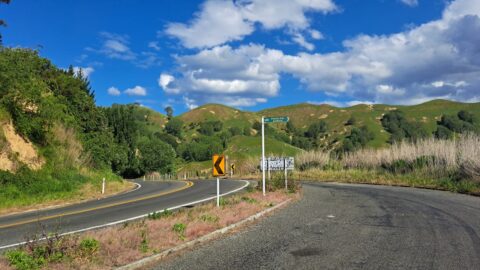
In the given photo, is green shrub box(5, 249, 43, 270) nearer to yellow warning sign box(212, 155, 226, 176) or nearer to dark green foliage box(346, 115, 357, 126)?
yellow warning sign box(212, 155, 226, 176)

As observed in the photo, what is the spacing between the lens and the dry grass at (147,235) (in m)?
6.96

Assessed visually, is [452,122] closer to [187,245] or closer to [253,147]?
[253,147]

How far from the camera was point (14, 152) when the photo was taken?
2238cm

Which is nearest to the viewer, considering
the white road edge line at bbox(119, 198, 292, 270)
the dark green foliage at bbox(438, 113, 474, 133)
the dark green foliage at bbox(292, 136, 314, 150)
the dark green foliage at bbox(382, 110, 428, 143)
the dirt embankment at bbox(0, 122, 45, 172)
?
the white road edge line at bbox(119, 198, 292, 270)

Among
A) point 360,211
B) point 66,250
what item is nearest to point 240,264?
point 66,250

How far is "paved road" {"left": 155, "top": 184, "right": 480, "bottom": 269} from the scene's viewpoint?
7275 millimetres

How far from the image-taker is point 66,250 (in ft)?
23.1

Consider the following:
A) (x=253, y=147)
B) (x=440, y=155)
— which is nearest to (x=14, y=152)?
(x=440, y=155)

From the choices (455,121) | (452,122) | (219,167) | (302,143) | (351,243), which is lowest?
(351,243)

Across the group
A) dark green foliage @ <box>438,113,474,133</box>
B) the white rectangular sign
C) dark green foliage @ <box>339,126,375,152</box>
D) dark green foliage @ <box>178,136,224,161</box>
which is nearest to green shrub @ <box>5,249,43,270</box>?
the white rectangular sign

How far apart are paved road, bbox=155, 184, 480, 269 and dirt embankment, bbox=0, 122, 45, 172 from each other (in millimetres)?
15349

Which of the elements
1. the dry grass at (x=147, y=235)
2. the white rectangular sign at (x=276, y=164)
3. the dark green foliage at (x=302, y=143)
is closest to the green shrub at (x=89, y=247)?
the dry grass at (x=147, y=235)

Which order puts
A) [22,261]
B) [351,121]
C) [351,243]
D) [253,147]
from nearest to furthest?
[22,261], [351,243], [253,147], [351,121]

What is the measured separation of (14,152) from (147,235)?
Result: 1682 centimetres
